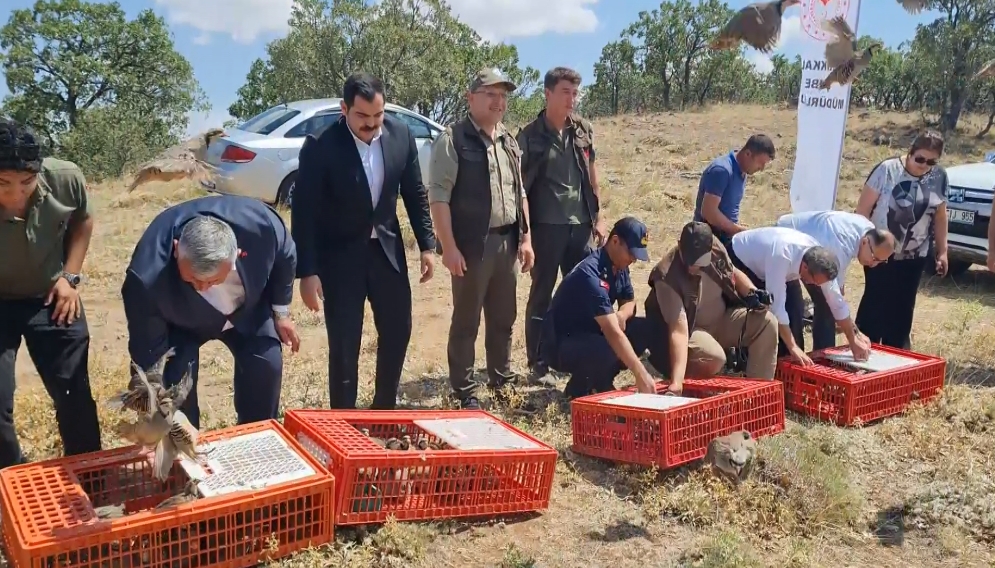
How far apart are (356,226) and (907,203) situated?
339cm

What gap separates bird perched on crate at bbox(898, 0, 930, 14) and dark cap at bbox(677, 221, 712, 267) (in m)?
1.72

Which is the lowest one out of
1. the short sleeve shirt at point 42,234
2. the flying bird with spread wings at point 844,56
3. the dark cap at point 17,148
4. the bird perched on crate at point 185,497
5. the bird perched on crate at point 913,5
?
the bird perched on crate at point 185,497

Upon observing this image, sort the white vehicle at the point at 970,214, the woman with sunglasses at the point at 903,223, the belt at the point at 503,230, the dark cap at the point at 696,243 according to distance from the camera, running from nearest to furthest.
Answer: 1. the dark cap at the point at 696,243
2. the belt at the point at 503,230
3. the woman with sunglasses at the point at 903,223
4. the white vehicle at the point at 970,214

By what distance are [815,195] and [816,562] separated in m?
4.10

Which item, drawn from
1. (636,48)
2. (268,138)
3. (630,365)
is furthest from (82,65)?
(630,365)

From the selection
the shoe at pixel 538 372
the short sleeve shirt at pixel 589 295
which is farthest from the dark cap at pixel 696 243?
the shoe at pixel 538 372

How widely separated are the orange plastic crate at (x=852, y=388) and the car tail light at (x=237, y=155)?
6034 mm

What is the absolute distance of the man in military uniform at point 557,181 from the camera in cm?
448

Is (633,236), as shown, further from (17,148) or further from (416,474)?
(17,148)

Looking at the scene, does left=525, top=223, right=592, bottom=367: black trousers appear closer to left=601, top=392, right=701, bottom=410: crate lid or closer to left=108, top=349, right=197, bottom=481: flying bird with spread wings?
left=601, top=392, right=701, bottom=410: crate lid

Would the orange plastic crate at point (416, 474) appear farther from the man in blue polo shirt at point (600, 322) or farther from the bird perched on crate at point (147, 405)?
the man in blue polo shirt at point (600, 322)

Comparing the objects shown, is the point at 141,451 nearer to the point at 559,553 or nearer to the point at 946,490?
the point at 559,553

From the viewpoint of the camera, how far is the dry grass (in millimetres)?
2838

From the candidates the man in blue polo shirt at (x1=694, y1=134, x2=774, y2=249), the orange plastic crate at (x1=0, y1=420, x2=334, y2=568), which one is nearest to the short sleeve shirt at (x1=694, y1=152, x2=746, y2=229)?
the man in blue polo shirt at (x1=694, y1=134, x2=774, y2=249)
